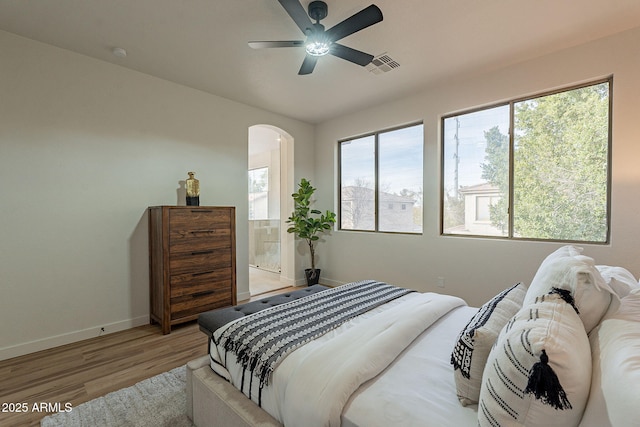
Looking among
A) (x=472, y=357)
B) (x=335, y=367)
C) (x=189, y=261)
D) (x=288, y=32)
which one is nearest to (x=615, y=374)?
(x=472, y=357)

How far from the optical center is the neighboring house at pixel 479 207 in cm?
327

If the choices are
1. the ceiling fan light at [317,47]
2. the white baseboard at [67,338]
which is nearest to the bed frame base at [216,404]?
the white baseboard at [67,338]

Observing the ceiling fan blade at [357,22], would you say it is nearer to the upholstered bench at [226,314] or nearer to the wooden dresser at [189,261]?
the upholstered bench at [226,314]

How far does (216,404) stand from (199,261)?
1975 millimetres

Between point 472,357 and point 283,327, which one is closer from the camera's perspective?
point 472,357

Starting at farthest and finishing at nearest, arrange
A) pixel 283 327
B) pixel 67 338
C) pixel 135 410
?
pixel 67 338, pixel 135 410, pixel 283 327

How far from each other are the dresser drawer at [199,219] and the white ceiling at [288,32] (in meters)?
1.56

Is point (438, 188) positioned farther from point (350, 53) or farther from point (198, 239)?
point (198, 239)

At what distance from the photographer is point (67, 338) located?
2693 mm

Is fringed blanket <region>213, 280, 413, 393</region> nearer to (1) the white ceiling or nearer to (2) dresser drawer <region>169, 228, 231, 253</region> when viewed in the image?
(2) dresser drawer <region>169, 228, 231, 253</region>

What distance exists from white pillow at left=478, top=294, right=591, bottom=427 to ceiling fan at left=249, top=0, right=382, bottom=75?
1960 mm

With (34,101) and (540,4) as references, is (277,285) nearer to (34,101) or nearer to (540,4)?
(34,101)

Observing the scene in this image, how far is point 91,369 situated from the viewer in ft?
7.39

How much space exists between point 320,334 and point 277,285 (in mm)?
3337
